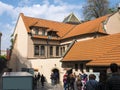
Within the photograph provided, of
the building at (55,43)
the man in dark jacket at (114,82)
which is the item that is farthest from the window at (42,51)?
the man in dark jacket at (114,82)

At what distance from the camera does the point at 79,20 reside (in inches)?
2672

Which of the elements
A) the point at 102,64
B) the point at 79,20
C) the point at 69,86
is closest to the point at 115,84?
the point at 102,64

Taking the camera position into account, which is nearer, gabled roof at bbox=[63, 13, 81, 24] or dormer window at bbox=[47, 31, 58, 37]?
dormer window at bbox=[47, 31, 58, 37]

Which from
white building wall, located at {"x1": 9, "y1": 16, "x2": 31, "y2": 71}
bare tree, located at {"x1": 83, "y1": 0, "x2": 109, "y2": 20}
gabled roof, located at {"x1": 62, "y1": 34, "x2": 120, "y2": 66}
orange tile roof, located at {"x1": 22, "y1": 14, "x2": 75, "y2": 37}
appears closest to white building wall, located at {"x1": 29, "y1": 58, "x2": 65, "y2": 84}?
gabled roof, located at {"x1": 62, "y1": 34, "x2": 120, "y2": 66}

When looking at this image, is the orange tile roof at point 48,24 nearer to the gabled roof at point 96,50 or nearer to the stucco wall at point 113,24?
the stucco wall at point 113,24

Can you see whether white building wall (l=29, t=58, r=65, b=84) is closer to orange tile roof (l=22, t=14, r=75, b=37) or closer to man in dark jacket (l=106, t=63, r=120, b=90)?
orange tile roof (l=22, t=14, r=75, b=37)

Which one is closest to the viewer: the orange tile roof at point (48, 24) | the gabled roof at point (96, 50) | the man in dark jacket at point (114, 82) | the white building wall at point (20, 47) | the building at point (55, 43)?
the man in dark jacket at point (114, 82)

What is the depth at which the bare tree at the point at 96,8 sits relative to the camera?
198 ft

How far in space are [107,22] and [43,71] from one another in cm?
1250

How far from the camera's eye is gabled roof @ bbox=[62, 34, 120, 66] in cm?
2273

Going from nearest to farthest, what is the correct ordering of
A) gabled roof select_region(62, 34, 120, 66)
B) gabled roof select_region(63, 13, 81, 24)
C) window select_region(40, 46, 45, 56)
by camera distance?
gabled roof select_region(62, 34, 120, 66)
window select_region(40, 46, 45, 56)
gabled roof select_region(63, 13, 81, 24)

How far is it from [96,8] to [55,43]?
13.2 m

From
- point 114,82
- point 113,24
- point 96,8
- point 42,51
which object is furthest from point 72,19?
point 114,82

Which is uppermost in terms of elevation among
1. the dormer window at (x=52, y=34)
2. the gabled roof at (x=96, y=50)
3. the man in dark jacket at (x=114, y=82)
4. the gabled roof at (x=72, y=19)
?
the gabled roof at (x=72, y=19)
